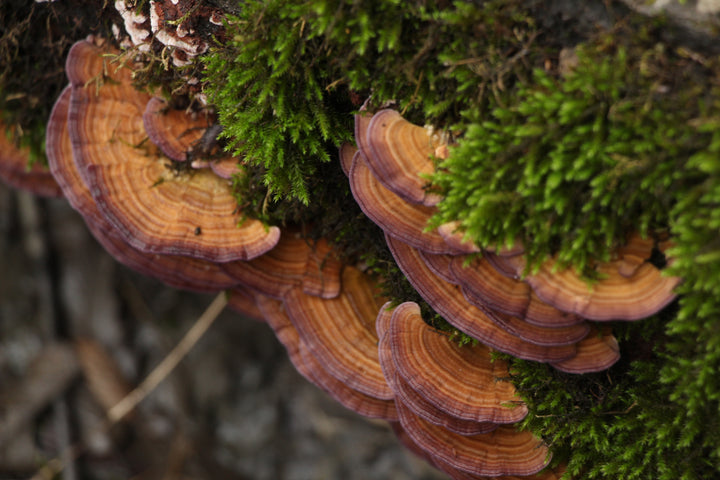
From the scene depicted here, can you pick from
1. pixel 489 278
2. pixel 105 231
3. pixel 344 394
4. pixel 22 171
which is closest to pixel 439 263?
pixel 489 278

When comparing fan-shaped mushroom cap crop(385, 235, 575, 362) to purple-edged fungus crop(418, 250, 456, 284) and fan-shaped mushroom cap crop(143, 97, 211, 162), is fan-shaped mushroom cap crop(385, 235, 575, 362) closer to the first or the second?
purple-edged fungus crop(418, 250, 456, 284)

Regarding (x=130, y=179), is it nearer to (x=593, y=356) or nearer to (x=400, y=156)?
(x=400, y=156)

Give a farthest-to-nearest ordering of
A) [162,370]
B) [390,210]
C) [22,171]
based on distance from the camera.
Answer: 1. [162,370]
2. [22,171]
3. [390,210]

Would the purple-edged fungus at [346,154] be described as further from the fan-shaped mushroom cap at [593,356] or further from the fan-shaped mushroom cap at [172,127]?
the fan-shaped mushroom cap at [593,356]

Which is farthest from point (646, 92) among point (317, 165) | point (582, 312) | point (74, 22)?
point (74, 22)

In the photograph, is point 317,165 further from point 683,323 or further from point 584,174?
point 683,323

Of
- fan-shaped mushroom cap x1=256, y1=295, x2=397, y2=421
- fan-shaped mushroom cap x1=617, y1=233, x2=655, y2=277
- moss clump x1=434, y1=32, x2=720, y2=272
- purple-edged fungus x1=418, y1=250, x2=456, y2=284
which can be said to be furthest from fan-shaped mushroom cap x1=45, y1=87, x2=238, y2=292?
fan-shaped mushroom cap x1=617, y1=233, x2=655, y2=277

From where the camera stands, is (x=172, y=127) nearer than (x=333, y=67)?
No
